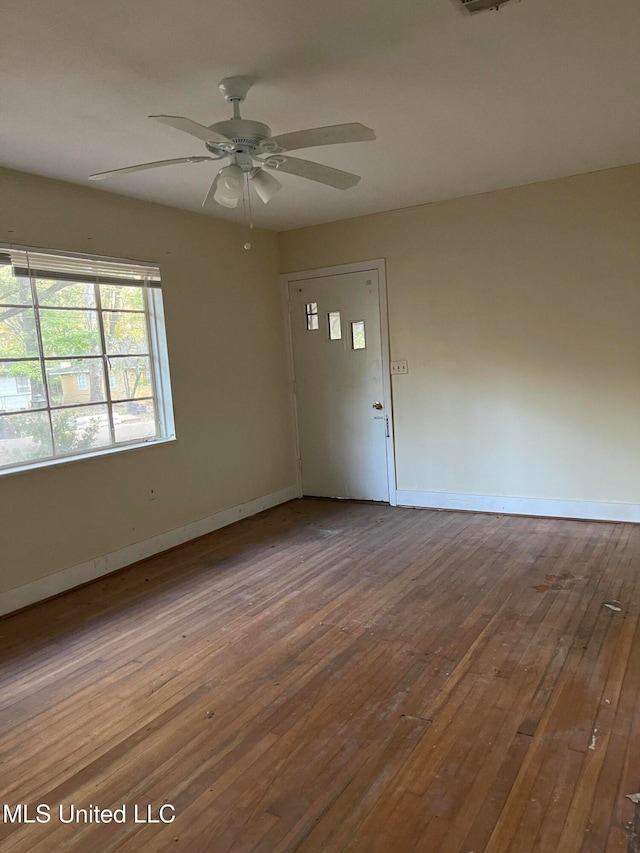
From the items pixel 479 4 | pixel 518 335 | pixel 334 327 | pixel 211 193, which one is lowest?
pixel 518 335

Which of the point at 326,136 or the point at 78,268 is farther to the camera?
the point at 78,268

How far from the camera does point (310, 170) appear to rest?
2.66 meters

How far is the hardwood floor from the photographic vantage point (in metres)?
1.78

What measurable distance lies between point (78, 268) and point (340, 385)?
2498 mm

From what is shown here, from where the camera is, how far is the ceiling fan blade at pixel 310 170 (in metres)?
2.57

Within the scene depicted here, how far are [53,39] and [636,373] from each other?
13.1 ft

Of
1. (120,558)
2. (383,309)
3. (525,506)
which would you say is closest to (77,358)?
(120,558)

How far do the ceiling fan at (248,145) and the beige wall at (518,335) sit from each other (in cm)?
225

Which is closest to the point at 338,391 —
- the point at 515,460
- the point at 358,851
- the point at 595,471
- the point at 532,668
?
the point at 515,460

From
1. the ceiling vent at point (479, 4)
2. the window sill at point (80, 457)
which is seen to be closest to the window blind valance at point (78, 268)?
the window sill at point (80, 457)

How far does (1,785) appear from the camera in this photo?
6.63 feet

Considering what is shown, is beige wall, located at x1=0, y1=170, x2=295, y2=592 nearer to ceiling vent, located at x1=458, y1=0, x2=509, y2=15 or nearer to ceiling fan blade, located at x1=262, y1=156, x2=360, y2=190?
ceiling fan blade, located at x1=262, y1=156, x2=360, y2=190

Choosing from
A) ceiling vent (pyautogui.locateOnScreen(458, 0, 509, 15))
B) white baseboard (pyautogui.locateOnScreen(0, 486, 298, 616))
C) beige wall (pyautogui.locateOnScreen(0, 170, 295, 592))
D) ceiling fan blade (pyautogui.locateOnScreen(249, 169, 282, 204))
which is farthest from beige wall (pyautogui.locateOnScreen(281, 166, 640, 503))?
ceiling vent (pyautogui.locateOnScreen(458, 0, 509, 15))

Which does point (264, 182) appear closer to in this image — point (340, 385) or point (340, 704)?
point (340, 704)
